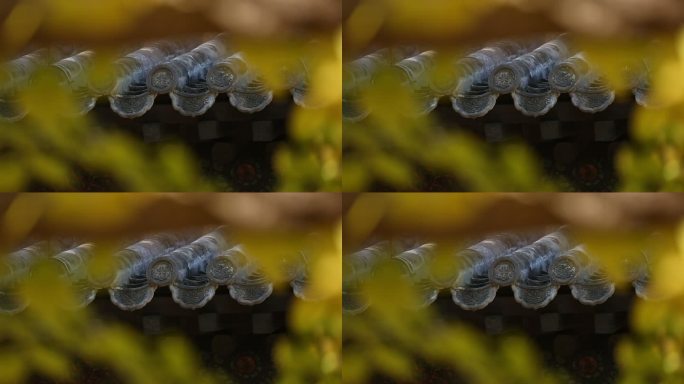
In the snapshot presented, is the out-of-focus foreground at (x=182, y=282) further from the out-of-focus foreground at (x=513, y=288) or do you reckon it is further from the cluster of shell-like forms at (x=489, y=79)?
the cluster of shell-like forms at (x=489, y=79)

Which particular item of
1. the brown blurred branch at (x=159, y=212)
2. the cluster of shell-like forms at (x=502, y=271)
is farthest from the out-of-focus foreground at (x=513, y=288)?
the brown blurred branch at (x=159, y=212)

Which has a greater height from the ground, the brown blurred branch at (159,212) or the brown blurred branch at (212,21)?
the brown blurred branch at (212,21)

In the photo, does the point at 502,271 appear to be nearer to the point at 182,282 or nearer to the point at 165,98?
the point at 182,282

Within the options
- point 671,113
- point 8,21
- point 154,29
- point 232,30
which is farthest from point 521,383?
point 8,21

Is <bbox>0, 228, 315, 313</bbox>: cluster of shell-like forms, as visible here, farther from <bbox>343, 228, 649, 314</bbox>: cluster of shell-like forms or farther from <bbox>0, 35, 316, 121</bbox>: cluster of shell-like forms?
<bbox>0, 35, 316, 121</bbox>: cluster of shell-like forms

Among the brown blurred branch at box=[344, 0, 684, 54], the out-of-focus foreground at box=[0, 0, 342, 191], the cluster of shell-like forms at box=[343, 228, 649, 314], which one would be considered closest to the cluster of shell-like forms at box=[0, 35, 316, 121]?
the out-of-focus foreground at box=[0, 0, 342, 191]

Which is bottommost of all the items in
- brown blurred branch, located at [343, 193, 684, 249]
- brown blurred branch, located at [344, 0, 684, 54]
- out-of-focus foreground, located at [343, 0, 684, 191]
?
brown blurred branch, located at [343, 193, 684, 249]

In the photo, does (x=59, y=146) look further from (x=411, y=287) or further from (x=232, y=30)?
(x=411, y=287)
